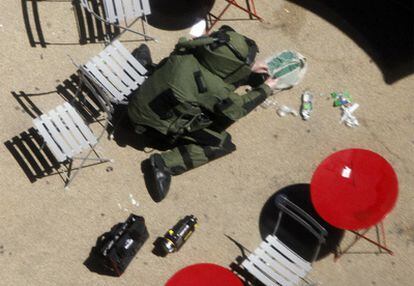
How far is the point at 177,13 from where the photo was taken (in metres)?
7.49

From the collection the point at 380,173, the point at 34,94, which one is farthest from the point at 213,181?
the point at 34,94

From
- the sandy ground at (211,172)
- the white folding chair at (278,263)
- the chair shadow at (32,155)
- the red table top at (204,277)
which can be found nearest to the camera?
the red table top at (204,277)

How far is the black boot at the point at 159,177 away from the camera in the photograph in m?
6.65

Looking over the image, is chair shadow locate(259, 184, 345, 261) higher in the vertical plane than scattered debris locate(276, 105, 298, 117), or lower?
lower

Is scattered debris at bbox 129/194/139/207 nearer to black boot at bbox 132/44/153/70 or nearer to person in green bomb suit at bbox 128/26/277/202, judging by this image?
person in green bomb suit at bbox 128/26/277/202

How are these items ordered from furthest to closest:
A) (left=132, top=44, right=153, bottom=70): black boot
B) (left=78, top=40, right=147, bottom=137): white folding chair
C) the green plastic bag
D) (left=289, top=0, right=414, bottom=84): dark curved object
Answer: (left=289, top=0, right=414, bottom=84): dark curved object < the green plastic bag < (left=132, top=44, right=153, bottom=70): black boot < (left=78, top=40, right=147, bottom=137): white folding chair

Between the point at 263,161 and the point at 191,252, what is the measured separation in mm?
1274

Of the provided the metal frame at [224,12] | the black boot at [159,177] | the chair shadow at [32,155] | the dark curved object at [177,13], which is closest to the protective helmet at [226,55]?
the metal frame at [224,12]

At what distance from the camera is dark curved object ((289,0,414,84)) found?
23.9 feet

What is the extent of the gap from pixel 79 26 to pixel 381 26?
3554 mm

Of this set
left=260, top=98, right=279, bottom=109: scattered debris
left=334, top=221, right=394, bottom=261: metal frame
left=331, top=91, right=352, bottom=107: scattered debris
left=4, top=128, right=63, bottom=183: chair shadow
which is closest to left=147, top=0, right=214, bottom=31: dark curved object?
left=260, top=98, right=279, bottom=109: scattered debris

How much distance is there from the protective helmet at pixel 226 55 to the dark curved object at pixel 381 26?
137 cm

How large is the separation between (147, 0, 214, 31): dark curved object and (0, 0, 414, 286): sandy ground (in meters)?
0.12

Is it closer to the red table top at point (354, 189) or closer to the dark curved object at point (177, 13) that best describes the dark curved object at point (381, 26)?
the dark curved object at point (177, 13)
